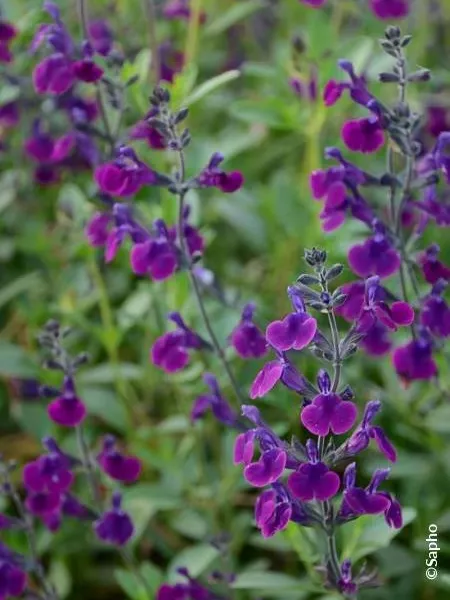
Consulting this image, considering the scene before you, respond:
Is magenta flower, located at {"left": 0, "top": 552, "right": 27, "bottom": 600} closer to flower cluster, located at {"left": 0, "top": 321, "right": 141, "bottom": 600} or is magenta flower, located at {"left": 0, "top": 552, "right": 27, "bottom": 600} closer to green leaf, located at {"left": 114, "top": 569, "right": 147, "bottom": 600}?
flower cluster, located at {"left": 0, "top": 321, "right": 141, "bottom": 600}

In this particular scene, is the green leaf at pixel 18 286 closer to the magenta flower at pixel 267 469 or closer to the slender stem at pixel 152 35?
the slender stem at pixel 152 35

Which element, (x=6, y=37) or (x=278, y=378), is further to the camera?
(x=6, y=37)

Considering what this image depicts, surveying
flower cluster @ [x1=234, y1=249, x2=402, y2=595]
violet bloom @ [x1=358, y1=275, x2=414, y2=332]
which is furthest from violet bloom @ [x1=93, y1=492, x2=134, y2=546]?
violet bloom @ [x1=358, y1=275, x2=414, y2=332]

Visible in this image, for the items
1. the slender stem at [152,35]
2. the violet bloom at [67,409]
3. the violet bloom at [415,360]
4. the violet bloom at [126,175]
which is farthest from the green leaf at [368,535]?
the slender stem at [152,35]

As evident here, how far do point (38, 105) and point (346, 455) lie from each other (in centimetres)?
219

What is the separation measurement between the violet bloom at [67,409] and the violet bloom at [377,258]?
64 cm

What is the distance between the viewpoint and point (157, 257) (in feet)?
6.66

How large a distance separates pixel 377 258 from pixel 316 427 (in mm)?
528

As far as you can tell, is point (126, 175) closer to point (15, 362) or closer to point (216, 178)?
point (216, 178)

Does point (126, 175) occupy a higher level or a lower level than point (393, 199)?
higher

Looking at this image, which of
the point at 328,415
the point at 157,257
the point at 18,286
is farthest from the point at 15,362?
the point at 328,415

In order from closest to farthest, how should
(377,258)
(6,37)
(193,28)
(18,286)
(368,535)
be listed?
(377,258)
(368,535)
(6,37)
(18,286)
(193,28)

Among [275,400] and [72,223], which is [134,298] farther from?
[275,400]

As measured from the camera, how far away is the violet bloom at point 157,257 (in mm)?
2021
